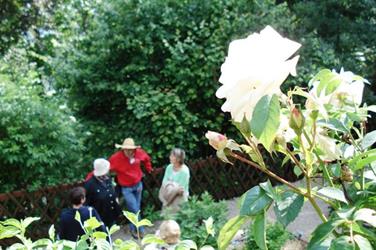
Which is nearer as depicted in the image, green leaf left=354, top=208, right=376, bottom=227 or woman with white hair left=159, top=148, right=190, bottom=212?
green leaf left=354, top=208, right=376, bottom=227

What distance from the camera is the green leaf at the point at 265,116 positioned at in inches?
34.7

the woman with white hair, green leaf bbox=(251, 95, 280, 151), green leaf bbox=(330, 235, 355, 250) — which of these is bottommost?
the woman with white hair

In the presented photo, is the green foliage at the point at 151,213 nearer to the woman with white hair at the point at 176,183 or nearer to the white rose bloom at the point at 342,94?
the woman with white hair at the point at 176,183

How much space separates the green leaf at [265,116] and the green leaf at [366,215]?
201mm

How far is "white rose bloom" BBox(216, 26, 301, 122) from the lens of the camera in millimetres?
900

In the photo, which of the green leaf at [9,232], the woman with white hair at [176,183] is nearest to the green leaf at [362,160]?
the green leaf at [9,232]

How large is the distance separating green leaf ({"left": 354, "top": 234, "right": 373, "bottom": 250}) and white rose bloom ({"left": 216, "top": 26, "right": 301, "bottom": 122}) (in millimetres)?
269

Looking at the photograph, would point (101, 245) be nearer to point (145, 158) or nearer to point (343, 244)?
point (343, 244)

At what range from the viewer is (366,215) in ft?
2.93

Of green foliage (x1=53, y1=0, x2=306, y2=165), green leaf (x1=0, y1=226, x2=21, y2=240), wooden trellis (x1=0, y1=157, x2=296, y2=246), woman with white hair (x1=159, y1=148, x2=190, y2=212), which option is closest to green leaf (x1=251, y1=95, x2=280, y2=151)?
green leaf (x1=0, y1=226, x2=21, y2=240)

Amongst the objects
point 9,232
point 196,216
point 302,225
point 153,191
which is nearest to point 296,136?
point 9,232

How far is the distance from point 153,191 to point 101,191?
173cm

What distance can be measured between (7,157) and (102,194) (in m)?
1.38

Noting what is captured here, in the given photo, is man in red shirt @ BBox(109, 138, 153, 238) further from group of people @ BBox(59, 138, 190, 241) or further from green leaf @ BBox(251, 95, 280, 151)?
green leaf @ BBox(251, 95, 280, 151)
